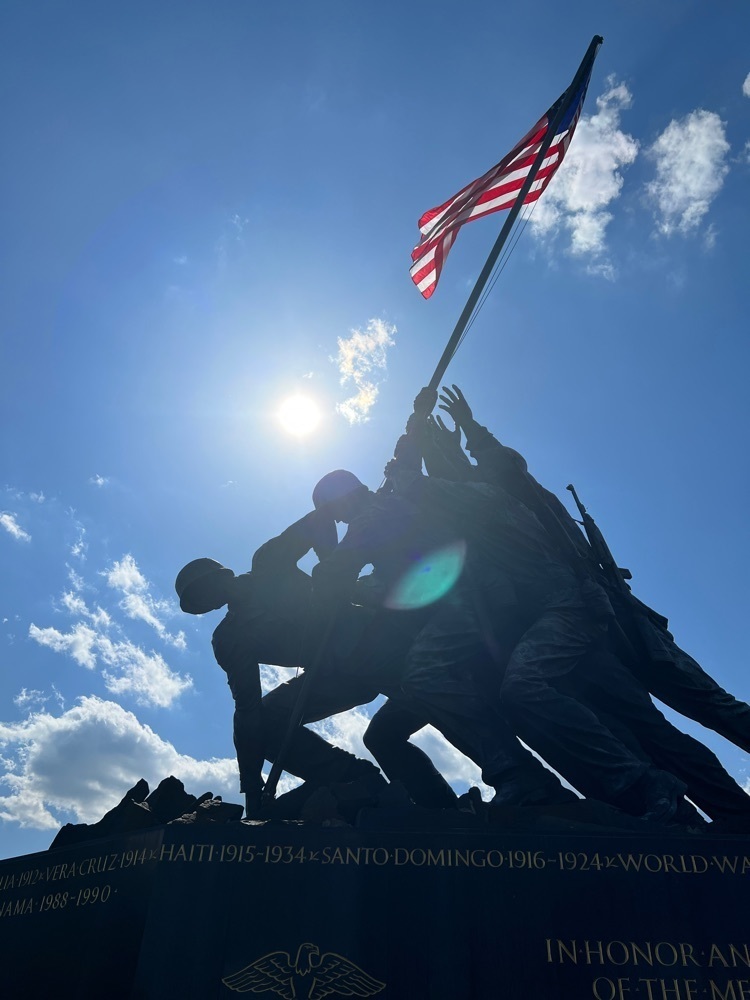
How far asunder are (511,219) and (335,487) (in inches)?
189

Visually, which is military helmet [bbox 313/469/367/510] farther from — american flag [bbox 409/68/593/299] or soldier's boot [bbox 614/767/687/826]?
soldier's boot [bbox 614/767/687/826]

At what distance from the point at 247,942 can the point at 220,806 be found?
1796mm

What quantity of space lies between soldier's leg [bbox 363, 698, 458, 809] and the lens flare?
1220 millimetres

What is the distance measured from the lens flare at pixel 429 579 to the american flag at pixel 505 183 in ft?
17.9

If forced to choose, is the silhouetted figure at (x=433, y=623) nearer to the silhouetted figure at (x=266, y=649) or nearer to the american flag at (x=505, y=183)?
the silhouetted figure at (x=266, y=649)

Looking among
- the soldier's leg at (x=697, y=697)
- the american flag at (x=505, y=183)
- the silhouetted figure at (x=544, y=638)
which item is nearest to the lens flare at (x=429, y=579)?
the silhouetted figure at (x=544, y=638)

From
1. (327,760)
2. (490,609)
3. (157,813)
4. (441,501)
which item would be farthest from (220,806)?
(441,501)

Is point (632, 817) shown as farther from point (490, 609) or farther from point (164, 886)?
point (164, 886)

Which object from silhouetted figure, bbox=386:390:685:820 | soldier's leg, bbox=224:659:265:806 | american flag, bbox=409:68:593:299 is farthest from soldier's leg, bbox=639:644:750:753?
american flag, bbox=409:68:593:299

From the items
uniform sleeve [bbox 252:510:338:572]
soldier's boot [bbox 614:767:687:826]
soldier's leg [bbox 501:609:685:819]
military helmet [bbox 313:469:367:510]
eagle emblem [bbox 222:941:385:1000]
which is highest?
military helmet [bbox 313:469:367:510]

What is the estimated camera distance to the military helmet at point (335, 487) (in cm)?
1153

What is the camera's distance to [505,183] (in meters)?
13.5

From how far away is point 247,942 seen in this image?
20.5 feet

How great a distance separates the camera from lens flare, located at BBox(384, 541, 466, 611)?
10.2m
